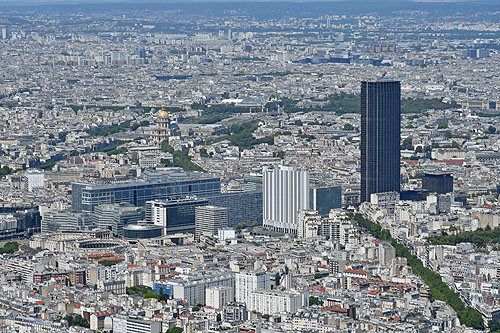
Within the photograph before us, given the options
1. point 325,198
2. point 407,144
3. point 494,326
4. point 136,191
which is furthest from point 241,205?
point 407,144

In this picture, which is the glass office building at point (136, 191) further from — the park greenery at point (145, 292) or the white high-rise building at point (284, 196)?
the park greenery at point (145, 292)

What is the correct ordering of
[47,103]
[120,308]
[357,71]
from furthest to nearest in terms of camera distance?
[357,71], [47,103], [120,308]

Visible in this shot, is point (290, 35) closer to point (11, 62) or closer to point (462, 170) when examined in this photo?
point (11, 62)

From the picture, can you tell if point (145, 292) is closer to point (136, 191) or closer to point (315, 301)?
point (315, 301)

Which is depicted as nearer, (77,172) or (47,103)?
(77,172)

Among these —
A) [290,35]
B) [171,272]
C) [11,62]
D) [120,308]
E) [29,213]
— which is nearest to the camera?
[120,308]

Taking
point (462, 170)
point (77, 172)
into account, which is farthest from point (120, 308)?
point (462, 170)
